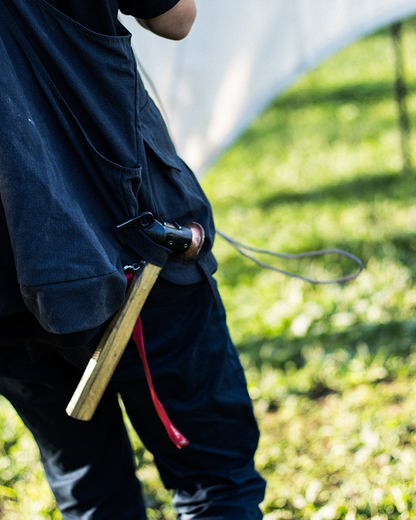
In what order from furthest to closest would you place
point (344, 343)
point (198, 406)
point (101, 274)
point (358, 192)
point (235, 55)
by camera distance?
point (358, 192), point (235, 55), point (344, 343), point (198, 406), point (101, 274)

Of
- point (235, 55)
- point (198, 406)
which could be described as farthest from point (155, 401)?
point (235, 55)

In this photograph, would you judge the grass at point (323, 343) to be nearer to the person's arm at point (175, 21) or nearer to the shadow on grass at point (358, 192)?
the shadow on grass at point (358, 192)

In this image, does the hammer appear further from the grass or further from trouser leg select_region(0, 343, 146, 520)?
the grass

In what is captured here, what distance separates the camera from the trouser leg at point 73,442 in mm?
1272

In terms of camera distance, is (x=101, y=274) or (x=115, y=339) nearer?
(x=101, y=274)

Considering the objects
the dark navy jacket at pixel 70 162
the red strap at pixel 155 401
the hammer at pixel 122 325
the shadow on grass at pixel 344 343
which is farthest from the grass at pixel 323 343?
the dark navy jacket at pixel 70 162

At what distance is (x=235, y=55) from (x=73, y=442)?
2.15m

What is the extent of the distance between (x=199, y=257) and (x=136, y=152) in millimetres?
299

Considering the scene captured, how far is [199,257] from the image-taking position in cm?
125

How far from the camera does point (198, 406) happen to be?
1.26m

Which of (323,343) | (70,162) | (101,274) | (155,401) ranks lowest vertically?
(323,343)

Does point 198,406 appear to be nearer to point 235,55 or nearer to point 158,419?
point 158,419

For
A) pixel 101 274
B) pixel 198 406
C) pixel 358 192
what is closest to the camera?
pixel 101 274

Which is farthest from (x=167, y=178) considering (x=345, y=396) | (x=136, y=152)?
(x=345, y=396)
